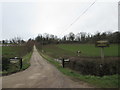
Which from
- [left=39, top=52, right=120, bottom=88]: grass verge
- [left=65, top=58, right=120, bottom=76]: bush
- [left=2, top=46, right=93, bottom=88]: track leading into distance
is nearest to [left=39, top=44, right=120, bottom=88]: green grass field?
[left=39, top=52, right=120, bottom=88]: grass verge

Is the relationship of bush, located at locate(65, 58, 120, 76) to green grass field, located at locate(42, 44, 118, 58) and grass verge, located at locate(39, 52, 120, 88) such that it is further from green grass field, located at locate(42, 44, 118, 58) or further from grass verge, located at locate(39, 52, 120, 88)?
green grass field, located at locate(42, 44, 118, 58)

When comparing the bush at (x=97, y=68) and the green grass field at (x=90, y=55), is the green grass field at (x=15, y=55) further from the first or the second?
the bush at (x=97, y=68)

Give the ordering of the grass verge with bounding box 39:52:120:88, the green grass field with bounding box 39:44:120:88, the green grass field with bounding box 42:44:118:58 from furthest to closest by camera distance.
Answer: the green grass field with bounding box 42:44:118:58
the green grass field with bounding box 39:44:120:88
the grass verge with bounding box 39:52:120:88

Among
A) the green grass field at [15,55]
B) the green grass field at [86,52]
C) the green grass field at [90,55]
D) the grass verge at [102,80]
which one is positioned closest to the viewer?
the grass verge at [102,80]

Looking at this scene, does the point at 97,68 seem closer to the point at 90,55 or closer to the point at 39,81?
the point at 39,81

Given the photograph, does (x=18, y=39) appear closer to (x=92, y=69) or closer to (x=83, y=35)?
(x=83, y=35)

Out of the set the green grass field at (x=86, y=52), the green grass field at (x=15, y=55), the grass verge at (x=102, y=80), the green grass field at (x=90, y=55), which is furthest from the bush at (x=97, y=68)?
the green grass field at (x=86, y=52)

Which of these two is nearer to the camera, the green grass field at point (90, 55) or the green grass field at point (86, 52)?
the green grass field at point (90, 55)

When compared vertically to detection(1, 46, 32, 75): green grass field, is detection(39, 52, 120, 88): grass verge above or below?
above

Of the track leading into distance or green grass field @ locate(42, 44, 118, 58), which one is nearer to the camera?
the track leading into distance

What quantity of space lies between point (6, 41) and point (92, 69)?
99929mm

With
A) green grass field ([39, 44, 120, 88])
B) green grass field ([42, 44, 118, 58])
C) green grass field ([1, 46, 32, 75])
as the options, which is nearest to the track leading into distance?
green grass field ([39, 44, 120, 88])

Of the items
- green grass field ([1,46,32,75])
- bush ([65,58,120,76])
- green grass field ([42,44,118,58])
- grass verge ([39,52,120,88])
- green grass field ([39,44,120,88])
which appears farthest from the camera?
green grass field ([42,44,118,58])

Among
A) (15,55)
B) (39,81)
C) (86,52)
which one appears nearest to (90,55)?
(86,52)
